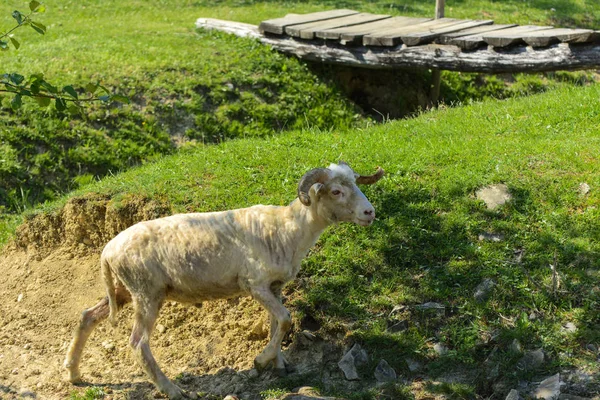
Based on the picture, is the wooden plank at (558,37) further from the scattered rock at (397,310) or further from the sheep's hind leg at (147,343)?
the sheep's hind leg at (147,343)

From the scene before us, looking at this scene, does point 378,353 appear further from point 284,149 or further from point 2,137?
point 2,137

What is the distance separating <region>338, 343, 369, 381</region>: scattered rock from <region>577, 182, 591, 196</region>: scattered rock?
10.4 feet

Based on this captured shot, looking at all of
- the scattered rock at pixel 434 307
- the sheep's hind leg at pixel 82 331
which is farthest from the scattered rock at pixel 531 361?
the sheep's hind leg at pixel 82 331

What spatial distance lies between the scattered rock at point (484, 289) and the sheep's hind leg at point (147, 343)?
115 inches

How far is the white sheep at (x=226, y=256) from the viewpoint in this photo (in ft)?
22.3

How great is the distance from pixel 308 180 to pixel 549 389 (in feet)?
8.65

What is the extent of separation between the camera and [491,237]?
317 inches

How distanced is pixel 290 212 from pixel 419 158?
287 centimetres

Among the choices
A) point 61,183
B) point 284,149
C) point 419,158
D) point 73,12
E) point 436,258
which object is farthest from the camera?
point 73,12

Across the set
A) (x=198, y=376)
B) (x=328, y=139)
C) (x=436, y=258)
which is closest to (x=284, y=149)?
(x=328, y=139)

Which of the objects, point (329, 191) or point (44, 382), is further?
point (44, 382)

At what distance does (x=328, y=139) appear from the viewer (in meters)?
10.8

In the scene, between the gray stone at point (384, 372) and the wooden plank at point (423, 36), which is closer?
the gray stone at point (384, 372)

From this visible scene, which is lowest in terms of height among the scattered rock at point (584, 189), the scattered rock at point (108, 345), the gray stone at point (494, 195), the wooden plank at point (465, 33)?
the scattered rock at point (108, 345)
